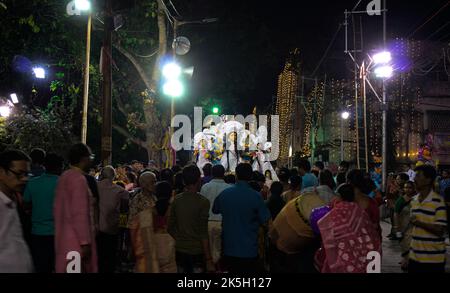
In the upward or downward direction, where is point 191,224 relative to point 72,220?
downward

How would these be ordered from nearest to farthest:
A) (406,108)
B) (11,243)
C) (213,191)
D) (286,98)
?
(11,243), (213,191), (406,108), (286,98)

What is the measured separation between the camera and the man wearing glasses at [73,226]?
216 inches

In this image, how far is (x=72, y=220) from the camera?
18.1 ft

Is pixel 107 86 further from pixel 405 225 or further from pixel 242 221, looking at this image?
pixel 405 225

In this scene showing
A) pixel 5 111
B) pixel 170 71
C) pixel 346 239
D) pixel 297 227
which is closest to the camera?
pixel 346 239

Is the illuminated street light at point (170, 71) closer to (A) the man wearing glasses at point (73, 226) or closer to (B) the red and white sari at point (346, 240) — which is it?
(A) the man wearing glasses at point (73, 226)

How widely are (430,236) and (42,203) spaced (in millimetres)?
4890

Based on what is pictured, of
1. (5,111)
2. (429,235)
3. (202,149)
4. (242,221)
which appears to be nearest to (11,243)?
(242,221)

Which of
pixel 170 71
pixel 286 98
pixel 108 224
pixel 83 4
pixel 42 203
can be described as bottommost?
pixel 108 224

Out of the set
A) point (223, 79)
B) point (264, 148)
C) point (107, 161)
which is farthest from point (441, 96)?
point (107, 161)

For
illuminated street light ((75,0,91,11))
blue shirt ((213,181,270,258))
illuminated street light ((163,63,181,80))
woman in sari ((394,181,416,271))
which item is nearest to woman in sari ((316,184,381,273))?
blue shirt ((213,181,270,258))

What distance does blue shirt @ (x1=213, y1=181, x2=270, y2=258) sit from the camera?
6.67m

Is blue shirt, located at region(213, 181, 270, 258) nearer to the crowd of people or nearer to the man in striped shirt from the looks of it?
the crowd of people

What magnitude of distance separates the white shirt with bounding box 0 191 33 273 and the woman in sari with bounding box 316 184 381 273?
2.96 metres
